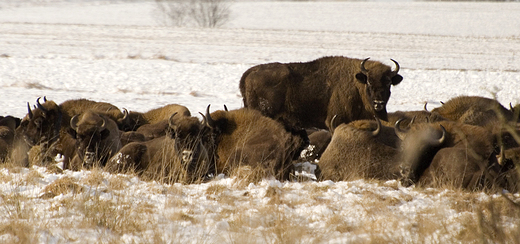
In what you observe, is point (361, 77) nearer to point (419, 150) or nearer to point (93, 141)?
point (419, 150)

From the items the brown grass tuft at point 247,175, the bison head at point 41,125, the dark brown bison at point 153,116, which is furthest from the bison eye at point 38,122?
the brown grass tuft at point 247,175

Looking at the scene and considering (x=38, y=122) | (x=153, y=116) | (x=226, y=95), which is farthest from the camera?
(x=226, y=95)

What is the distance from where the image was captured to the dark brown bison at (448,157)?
7.18m

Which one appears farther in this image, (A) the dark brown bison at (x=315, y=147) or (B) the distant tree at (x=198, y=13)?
(B) the distant tree at (x=198, y=13)

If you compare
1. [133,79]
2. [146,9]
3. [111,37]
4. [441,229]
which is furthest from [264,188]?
[146,9]

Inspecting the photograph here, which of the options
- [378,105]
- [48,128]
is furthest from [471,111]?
[48,128]

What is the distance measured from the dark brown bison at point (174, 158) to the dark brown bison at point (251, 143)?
256 mm

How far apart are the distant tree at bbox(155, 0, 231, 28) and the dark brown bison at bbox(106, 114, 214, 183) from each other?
46119 mm

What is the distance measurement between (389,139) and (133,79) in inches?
543

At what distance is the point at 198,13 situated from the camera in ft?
186

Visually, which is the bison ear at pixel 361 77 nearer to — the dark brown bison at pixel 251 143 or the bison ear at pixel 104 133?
the dark brown bison at pixel 251 143

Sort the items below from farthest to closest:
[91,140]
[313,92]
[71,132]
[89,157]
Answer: [313,92], [71,132], [91,140], [89,157]

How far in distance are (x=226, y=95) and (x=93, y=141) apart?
9.89m

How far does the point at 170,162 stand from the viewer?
7691 mm
